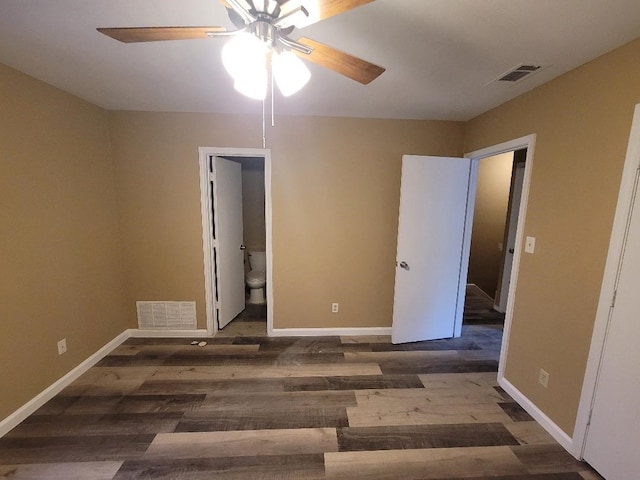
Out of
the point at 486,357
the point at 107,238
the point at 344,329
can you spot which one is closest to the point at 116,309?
the point at 107,238

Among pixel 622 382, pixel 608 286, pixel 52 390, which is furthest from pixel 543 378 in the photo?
pixel 52 390

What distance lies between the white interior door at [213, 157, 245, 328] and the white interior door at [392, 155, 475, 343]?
6.31 ft

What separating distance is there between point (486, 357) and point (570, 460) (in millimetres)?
1061

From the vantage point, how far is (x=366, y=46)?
1473mm

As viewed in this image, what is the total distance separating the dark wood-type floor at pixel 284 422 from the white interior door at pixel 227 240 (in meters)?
0.68

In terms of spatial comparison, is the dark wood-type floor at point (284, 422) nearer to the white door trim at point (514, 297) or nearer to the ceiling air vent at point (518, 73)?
the white door trim at point (514, 297)

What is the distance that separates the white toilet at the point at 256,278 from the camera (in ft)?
12.6

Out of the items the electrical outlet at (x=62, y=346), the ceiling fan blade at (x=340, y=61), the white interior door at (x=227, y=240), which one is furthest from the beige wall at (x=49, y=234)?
the ceiling fan blade at (x=340, y=61)

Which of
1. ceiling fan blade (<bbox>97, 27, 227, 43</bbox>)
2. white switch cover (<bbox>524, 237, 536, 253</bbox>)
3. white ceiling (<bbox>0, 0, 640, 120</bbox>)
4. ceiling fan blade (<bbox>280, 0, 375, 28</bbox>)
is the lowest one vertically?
white switch cover (<bbox>524, 237, 536, 253</bbox>)

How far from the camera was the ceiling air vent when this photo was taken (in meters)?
1.64

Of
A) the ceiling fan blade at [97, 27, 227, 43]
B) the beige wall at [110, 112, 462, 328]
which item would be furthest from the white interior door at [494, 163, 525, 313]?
the ceiling fan blade at [97, 27, 227, 43]

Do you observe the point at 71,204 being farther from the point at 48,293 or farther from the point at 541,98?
the point at 541,98

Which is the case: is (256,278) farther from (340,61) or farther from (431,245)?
(340,61)

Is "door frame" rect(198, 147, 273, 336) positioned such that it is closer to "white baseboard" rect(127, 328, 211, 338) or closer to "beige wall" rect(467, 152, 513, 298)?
"white baseboard" rect(127, 328, 211, 338)
